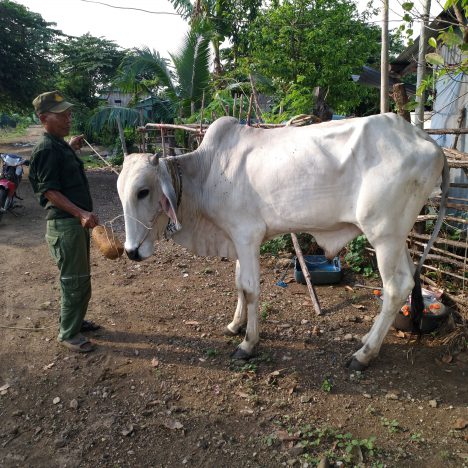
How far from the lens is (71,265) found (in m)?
3.28

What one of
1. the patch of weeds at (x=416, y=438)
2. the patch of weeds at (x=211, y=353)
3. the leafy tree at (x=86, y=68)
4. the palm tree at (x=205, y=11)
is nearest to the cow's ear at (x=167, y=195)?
the patch of weeds at (x=211, y=353)

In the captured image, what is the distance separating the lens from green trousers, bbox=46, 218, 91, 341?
323 cm

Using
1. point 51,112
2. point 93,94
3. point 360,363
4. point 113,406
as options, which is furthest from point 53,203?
point 93,94

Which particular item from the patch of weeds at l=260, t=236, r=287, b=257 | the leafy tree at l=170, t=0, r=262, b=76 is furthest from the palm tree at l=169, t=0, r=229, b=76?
the patch of weeds at l=260, t=236, r=287, b=257

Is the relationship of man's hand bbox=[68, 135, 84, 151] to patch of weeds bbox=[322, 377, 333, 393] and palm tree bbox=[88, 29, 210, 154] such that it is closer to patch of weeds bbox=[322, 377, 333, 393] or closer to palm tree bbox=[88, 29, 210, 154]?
patch of weeds bbox=[322, 377, 333, 393]

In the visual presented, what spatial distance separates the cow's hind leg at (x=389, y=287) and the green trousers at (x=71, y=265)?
2.06m

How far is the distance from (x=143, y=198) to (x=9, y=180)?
17.8 feet

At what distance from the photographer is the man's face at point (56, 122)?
3.09 m

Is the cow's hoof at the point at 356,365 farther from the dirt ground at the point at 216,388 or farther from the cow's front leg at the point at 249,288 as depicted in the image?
the cow's front leg at the point at 249,288

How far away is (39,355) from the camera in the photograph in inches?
133

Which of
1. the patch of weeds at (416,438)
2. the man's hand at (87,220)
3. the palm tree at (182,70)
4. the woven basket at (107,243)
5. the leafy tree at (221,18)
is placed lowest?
the patch of weeds at (416,438)

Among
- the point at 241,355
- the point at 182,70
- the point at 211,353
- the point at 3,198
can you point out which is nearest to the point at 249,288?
the point at 241,355

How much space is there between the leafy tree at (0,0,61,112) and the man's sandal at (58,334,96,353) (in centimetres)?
969

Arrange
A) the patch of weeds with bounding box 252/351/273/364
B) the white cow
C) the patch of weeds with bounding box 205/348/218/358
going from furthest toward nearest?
1. the patch of weeds with bounding box 205/348/218/358
2. the patch of weeds with bounding box 252/351/273/364
3. the white cow
